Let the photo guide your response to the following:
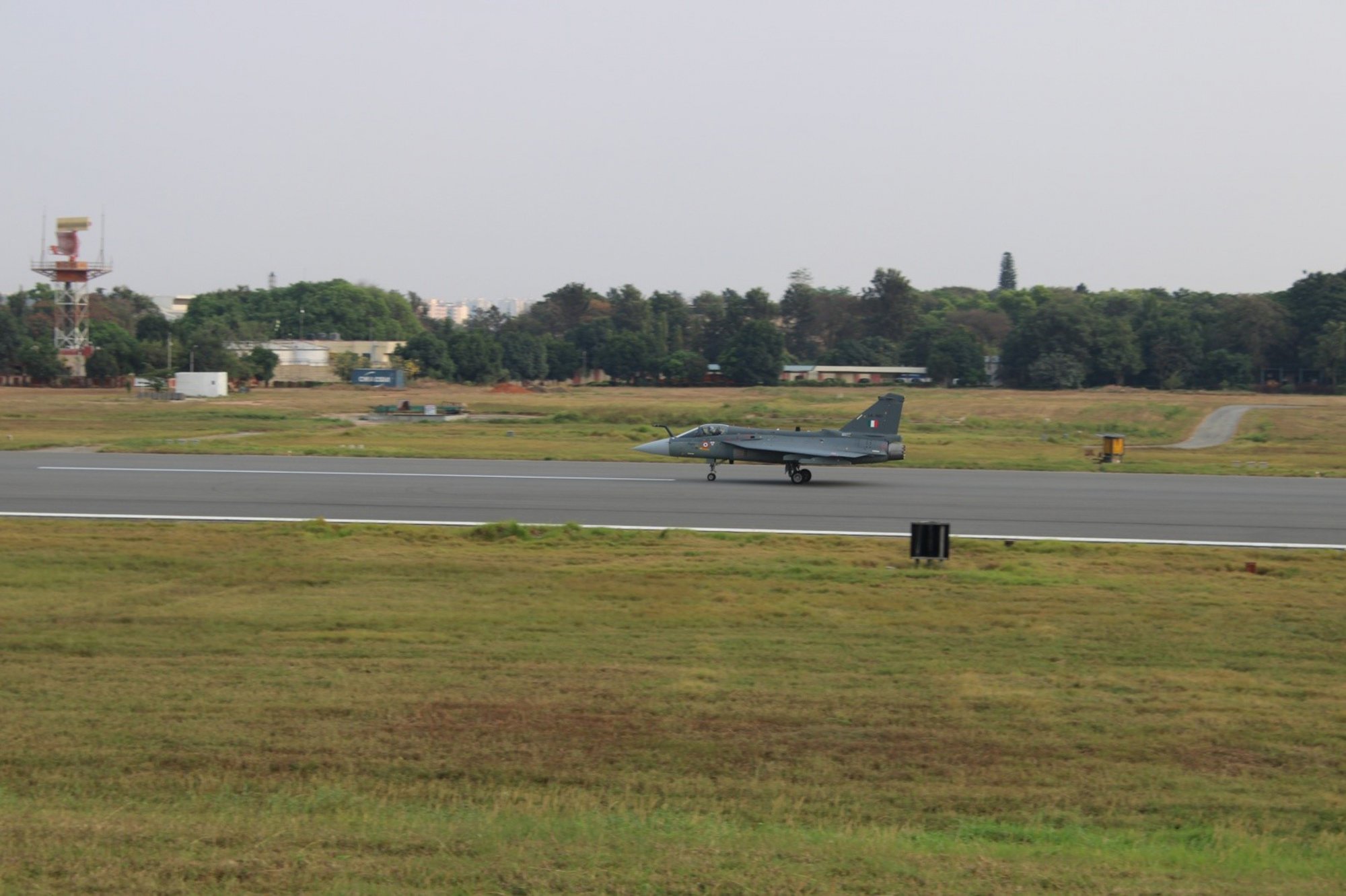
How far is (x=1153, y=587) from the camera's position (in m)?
16.8

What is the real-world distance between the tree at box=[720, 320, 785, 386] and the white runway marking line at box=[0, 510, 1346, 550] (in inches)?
4069

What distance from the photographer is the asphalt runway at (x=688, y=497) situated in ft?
78.7

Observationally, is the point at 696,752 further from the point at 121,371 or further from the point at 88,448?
the point at 121,371

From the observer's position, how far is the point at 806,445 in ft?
105

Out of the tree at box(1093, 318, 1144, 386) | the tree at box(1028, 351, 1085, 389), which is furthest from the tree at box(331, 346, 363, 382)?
the tree at box(1093, 318, 1144, 386)


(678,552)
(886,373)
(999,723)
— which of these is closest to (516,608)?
(678,552)

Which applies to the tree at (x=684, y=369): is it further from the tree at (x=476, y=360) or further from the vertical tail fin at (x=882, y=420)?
the vertical tail fin at (x=882, y=420)

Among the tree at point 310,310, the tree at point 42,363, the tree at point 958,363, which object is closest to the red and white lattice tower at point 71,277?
the tree at point 42,363

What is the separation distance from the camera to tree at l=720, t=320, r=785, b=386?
125625 millimetres

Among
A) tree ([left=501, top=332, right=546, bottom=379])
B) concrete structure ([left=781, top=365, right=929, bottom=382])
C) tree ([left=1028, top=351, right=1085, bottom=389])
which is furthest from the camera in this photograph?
tree ([left=501, top=332, right=546, bottom=379])

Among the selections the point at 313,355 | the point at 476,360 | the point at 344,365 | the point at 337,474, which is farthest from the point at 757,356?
the point at 337,474

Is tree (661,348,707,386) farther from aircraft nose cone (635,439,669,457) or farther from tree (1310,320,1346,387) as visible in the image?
aircraft nose cone (635,439,669,457)

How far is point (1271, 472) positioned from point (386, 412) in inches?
1951

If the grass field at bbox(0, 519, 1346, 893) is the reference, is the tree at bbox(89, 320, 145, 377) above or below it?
above
